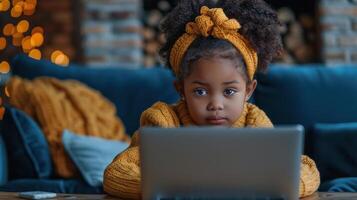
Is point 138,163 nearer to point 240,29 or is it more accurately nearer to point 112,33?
point 240,29

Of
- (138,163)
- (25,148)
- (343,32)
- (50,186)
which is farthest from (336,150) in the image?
(343,32)

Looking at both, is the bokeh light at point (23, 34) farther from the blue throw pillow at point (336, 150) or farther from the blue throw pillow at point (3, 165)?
the blue throw pillow at point (336, 150)

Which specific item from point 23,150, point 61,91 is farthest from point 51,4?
point 23,150

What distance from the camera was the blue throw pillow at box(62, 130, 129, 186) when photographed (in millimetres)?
2807

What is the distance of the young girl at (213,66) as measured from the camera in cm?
165

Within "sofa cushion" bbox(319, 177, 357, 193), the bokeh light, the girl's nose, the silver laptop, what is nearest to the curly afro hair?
the girl's nose

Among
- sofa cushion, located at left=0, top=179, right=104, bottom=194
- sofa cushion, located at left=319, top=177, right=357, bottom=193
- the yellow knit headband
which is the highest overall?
the yellow knit headband

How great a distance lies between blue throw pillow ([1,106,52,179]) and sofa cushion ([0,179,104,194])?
10cm

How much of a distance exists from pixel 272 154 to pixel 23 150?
1.77 m

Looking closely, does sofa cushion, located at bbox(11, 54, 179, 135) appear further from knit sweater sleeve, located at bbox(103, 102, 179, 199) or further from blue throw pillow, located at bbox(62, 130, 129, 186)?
knit sweater sleeve, located at bbox(103, 102, 179, 199)

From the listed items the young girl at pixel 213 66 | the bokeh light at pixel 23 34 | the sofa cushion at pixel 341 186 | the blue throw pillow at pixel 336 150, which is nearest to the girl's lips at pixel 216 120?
the young girl at pixel 213 66

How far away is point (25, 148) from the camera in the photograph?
287 cm

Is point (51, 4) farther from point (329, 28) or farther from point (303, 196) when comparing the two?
point (303, 196)

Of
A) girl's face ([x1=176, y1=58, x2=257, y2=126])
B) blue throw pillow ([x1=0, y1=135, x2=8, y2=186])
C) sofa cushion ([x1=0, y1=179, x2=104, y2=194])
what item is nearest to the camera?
girl's face ([x1=176, y1=58, x2=257, y2=126])
